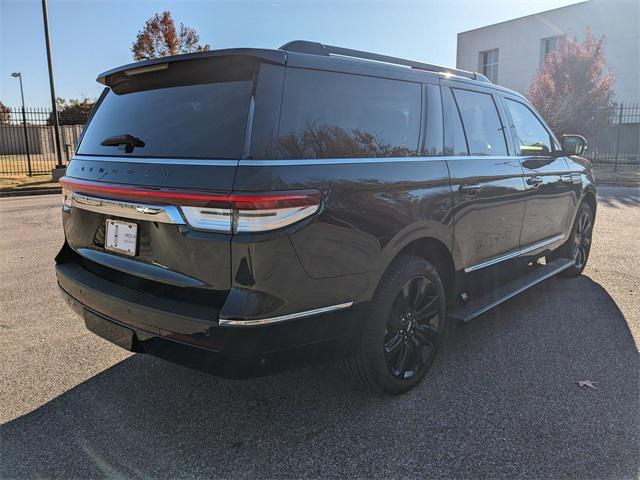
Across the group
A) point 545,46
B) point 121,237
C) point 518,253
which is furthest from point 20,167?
point 545,46

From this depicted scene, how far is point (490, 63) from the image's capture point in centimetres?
3916

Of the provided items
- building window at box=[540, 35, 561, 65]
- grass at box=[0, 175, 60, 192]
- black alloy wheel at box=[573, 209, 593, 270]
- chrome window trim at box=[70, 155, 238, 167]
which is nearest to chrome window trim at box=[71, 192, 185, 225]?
chrome window trim at box=[70, 155, 238, 167]

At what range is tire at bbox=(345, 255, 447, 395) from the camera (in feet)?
8.78

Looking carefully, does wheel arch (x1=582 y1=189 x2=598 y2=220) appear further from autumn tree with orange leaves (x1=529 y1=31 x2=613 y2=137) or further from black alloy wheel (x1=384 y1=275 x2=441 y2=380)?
autumn tree with orange leaves (x1=529 y1=31 x2=613 y2=137)

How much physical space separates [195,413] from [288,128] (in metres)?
1.63

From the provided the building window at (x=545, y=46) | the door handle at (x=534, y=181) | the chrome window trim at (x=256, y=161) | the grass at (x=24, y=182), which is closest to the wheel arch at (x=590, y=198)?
the door handle at (x=534, y=181)

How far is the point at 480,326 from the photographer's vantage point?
13.4 ft

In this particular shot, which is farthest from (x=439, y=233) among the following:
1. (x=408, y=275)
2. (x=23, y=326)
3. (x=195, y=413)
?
(x=23, y=326)

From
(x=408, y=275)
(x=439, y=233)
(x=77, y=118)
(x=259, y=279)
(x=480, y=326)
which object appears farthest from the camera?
(x=77, y=118)

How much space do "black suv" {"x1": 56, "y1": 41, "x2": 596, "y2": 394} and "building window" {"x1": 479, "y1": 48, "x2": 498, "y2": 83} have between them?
128 ft

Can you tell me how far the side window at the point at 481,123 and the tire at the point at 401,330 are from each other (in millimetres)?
1082

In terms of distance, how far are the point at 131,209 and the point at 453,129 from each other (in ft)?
6.92

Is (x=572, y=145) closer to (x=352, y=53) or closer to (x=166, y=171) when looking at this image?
(x=352, y=53)

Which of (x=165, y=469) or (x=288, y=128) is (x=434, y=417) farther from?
(x=288, y=128)
